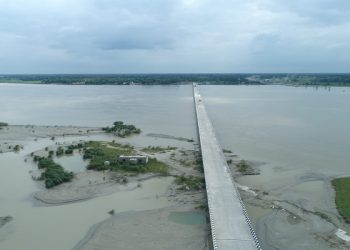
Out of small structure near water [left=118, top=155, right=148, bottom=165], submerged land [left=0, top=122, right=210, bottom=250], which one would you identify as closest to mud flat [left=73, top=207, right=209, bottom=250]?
submerged land [left=0, top=122, right=210, bottom=250]

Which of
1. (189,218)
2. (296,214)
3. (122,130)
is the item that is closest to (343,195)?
(296,214)

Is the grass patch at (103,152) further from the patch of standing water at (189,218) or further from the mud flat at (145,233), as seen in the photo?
the patch of standing water at (189,218)

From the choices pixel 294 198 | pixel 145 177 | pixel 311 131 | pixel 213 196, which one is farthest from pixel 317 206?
pixel 311 131

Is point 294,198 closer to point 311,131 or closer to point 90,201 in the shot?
point 90,201

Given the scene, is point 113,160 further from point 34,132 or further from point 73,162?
point 34,132

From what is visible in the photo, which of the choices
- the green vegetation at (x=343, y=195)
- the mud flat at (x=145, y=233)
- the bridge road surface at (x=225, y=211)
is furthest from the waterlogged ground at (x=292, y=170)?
the mud flat at (x=145, y=233)

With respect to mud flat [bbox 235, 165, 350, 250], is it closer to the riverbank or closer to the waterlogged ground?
the waterlogged ground
